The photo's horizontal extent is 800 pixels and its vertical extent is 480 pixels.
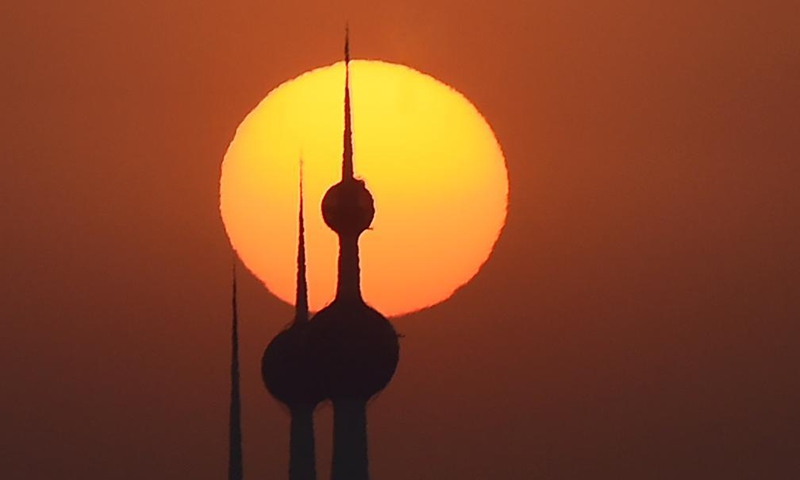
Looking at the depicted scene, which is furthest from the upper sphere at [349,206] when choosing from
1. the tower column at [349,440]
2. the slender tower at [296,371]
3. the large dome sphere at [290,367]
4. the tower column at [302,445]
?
the tower column at [302,445]

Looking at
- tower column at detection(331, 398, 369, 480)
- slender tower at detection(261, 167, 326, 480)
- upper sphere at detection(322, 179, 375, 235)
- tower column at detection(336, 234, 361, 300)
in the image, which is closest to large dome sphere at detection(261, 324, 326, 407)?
slender tower at detection(261, 167, 326, 480)

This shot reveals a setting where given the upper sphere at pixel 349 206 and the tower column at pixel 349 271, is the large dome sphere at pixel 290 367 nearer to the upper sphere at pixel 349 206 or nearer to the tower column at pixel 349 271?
the tower column at pixel 349 271

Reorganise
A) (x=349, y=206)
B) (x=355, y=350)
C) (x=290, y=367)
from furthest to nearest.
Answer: (x=349, y=206) → (x=355, y=350) → (x=290, y=367)

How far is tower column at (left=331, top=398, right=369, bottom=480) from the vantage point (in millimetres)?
165625

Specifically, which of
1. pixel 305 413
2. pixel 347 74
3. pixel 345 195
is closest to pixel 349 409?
pixel 305 413

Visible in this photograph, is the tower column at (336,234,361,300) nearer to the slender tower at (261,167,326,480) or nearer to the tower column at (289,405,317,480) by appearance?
the slender tower at (261,167,326,480)

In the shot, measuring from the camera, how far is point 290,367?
160 metres

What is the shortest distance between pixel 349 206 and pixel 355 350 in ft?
32.2

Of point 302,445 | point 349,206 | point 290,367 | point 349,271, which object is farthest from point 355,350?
point 302,445

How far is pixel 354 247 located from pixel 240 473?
1800 cm

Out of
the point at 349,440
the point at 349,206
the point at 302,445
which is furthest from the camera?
the point at 302,445

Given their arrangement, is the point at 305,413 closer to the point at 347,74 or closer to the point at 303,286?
the point at 303,286

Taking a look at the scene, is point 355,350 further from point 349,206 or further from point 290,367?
A: point 349,206

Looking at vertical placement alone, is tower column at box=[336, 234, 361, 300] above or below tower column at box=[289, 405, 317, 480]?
above
